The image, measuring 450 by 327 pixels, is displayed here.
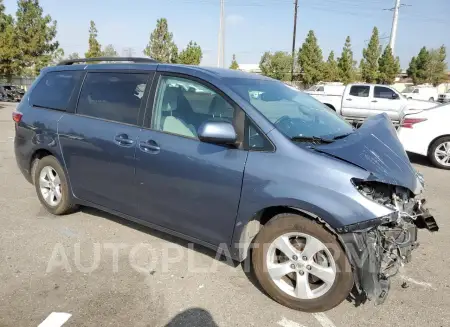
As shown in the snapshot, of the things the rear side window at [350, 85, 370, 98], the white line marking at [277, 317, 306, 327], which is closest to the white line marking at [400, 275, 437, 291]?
the white line marking at [277, 317, 306, 327]

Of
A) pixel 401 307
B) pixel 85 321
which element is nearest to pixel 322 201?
pixel 401 307

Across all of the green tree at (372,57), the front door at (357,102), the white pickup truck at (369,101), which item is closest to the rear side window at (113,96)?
the white pickup truck at (369,101)

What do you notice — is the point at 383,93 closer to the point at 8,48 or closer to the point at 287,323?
the point at 287,323

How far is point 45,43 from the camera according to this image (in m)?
A: 34.8

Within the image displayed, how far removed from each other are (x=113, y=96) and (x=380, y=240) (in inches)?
110

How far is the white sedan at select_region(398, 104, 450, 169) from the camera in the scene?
7562 millimetres

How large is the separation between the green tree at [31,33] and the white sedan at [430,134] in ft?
112

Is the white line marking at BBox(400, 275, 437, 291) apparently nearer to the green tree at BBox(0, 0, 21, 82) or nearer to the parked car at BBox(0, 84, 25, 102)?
the green tree at BBox(0, 0, 21, 82)

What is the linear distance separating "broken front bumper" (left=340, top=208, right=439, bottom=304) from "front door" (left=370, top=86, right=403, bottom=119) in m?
13.7

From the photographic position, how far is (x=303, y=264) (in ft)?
9.01

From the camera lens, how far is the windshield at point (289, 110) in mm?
3064

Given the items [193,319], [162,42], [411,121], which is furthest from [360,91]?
[162,42]

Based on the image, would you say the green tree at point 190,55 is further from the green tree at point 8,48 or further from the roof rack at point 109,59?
the roof rack at point 109,59

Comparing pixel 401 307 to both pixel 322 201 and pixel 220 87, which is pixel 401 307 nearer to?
pixel 322 201
